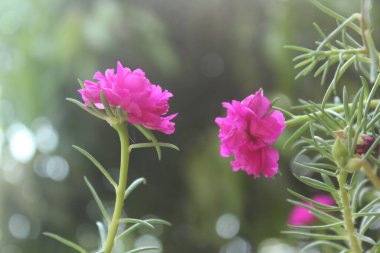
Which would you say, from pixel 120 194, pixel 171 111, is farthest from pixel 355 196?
pixel 171 111

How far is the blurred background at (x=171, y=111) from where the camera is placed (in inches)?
52.9

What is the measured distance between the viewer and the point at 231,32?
148cm

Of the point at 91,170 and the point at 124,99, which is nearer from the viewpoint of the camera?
the point at 124,99

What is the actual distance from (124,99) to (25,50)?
3.68ft

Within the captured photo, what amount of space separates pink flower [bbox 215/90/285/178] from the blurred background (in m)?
0.97

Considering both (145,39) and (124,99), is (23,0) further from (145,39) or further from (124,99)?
(124,99)

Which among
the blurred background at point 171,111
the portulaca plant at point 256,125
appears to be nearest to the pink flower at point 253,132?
the portulaca plant at point 256,125

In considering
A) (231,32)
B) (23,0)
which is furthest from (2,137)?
(231,32)

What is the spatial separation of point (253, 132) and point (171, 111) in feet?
3.26

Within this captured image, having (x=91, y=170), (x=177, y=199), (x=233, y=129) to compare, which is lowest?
(x=177, y=199)

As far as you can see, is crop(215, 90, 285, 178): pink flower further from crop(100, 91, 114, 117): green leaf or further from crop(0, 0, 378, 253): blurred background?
crop(0, 0, 378, 253): blurred background

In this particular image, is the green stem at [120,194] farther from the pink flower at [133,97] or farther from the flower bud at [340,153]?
the flower bud at [340,153]

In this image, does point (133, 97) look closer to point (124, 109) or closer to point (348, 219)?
point (124, 109)

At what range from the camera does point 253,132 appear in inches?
13.5
